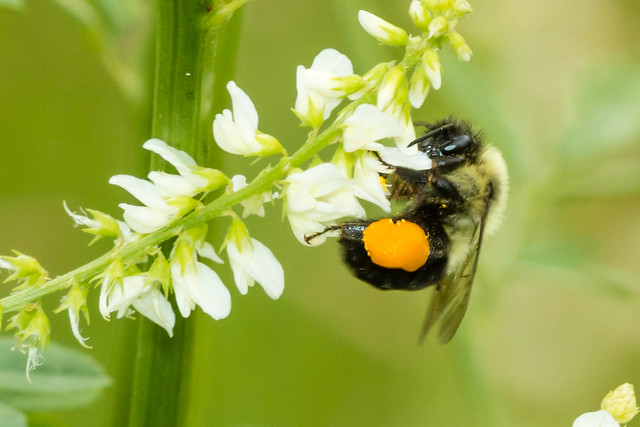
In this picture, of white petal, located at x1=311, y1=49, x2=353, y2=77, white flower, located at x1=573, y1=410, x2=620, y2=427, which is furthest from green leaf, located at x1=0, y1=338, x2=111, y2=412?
white flower, located at x1=573, y1=410, x2=620, y2=427

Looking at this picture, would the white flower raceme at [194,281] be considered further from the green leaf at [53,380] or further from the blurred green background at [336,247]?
the blurred green background at [336,247]

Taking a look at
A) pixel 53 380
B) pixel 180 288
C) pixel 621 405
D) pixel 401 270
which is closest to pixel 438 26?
pixel 180 288

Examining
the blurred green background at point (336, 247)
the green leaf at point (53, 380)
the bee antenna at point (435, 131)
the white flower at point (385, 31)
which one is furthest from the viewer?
the blurred green background at point (336, 247)

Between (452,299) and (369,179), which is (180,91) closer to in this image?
(369,179)

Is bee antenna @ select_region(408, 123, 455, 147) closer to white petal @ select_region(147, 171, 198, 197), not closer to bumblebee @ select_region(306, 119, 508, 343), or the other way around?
bumblebee @ select_region(306, 119, 508, 343)

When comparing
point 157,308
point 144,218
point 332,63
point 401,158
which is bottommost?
point 157,308

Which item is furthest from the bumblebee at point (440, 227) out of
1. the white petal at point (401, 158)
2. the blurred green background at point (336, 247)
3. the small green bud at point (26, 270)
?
the small green bud at point (26, 270)

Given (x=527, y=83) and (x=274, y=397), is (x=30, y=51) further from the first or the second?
(x=527, y=83)
